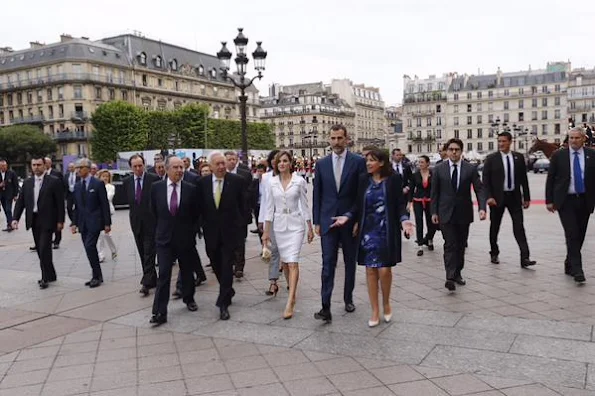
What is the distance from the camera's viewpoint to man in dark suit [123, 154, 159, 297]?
715 cm

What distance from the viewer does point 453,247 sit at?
268 inches

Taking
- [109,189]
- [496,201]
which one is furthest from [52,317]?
[496,201]

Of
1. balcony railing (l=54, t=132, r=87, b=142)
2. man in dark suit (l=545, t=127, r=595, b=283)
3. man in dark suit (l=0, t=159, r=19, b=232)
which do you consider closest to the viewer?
man in dark suit (l=545, t=127, r=595, b=283)

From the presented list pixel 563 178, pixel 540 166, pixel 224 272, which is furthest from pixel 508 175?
pixel 540 166

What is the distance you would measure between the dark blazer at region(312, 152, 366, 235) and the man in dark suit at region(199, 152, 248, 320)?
0.98 metres

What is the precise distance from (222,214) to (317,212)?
107 cm

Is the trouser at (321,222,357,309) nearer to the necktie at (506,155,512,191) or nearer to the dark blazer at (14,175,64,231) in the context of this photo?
the necktie at (506,155,512,191)

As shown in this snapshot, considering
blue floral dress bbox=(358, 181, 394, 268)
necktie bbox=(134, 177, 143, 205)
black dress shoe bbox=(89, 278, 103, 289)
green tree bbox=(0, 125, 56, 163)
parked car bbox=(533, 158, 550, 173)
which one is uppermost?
green tree bbox=(0, 125, 56, 163)

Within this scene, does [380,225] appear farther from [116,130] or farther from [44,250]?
[116,130]

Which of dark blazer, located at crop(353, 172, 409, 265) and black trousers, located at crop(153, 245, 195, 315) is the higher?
dark blazer, located at crop(353, 172, 409, 265)

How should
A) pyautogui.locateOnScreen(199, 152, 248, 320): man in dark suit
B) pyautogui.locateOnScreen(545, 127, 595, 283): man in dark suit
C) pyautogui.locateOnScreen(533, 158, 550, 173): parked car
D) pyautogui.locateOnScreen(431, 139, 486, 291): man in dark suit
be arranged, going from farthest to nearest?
pyautogui.locateOnScreen(533, 158, 550, 173): parked car
pyautogui.locateOnScreen(545, 127, 595, 283): man in dark suit
pyautogui.locateOnScreen(431, 139, 486, 291): man in dark suit
pyautogui.locateOnScreen(199, 152, 248, 320): man in dark suit

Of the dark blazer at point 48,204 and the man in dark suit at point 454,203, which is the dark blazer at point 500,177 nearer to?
the man in dark suit at point 454,203

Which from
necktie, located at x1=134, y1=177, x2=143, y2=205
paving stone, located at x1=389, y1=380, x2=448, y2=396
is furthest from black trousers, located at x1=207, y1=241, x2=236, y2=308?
paving stone, located at x1=389, y1=380, x2=448, y2=396

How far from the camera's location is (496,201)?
7.98 meters
